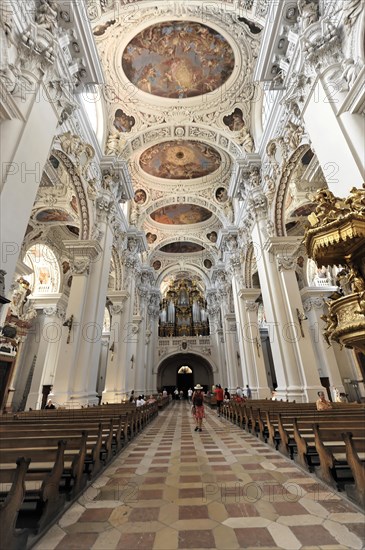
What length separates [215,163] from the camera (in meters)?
16.3

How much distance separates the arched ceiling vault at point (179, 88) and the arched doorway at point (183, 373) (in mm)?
18649

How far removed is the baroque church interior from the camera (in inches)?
182

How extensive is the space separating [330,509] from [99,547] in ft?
6.29

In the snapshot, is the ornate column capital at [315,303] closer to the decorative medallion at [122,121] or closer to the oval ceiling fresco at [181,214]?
the oval ceiling fresco at [181,214]

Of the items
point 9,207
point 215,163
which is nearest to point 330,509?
point 9,207

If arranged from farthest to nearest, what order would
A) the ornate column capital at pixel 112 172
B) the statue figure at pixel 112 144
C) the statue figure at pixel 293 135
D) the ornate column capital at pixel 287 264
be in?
1. the statue figure at pixel 112 144
2. the ornate column capital at pixel 112 172
3. the ornate column capital at pixel 287 264
4. the statue figure at pixel 293 135

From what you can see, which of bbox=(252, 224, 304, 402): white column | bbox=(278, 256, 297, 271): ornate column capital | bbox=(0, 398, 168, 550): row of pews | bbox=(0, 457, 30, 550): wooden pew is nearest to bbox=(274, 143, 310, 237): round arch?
bbox=(252, 224, 304, 402): white column

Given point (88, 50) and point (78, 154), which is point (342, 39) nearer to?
point (88, 50)

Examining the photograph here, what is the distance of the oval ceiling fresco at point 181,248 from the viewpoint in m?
25.1

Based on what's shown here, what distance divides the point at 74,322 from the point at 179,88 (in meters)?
10.9

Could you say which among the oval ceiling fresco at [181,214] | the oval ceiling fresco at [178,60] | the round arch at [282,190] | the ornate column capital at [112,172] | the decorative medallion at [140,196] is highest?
the oval ceiling fresco at [181,214]

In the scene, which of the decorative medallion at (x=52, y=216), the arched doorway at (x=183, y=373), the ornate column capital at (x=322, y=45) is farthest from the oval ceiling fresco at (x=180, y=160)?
the arched doorway at (x=183, y=373)

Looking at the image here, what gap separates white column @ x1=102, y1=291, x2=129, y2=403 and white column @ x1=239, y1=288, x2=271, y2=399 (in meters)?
6.00

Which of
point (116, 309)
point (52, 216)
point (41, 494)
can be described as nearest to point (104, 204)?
point (52, 216)
